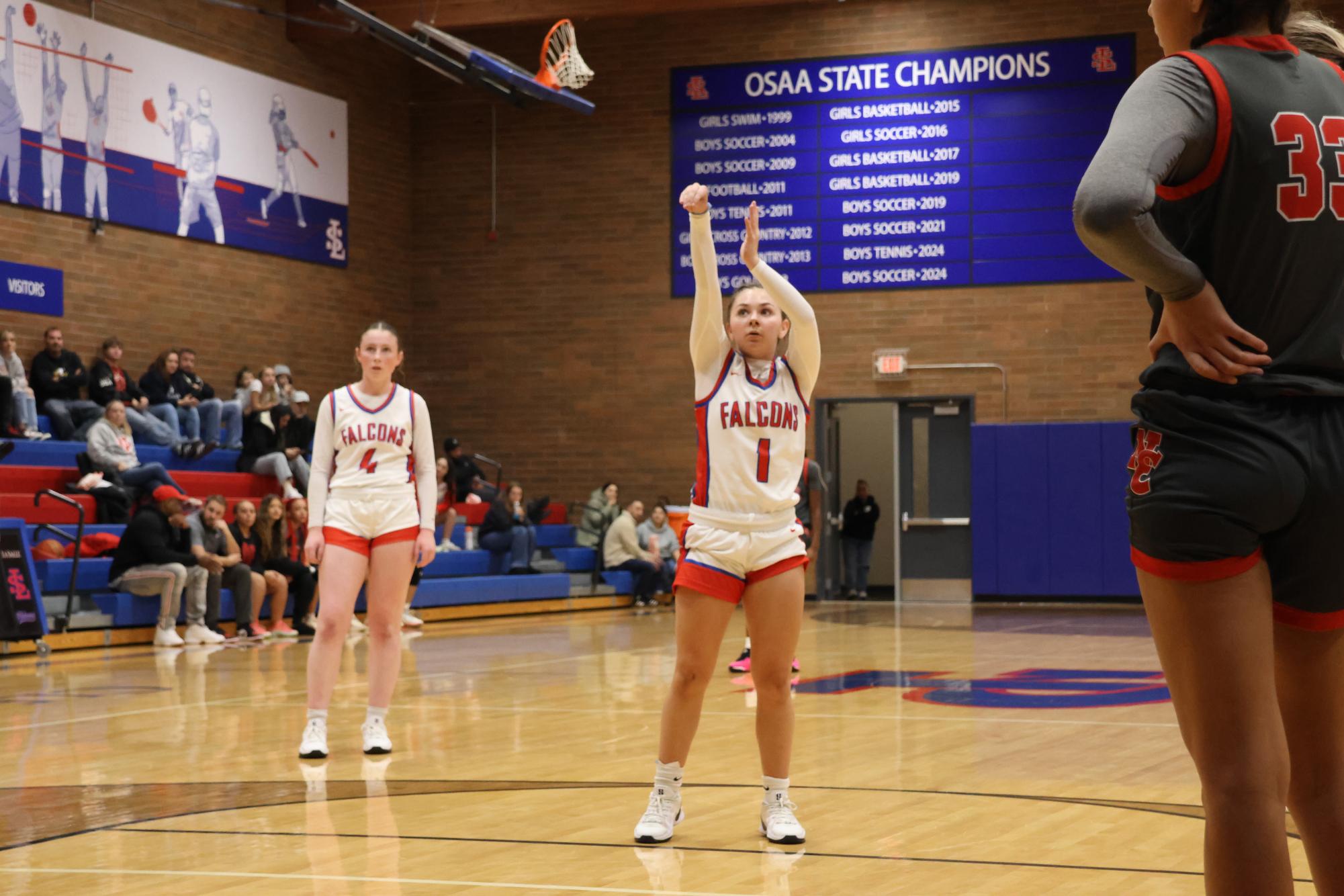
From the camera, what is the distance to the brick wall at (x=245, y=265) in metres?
15.7

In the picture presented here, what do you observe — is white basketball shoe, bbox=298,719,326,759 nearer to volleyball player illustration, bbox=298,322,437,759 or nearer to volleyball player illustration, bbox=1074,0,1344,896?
volleyball player illustration, bbox=298,322,437,759

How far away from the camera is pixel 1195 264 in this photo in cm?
198

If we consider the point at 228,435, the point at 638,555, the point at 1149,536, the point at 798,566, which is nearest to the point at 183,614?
the point at 228,435

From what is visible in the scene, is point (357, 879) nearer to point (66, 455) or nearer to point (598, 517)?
point (66, 455)

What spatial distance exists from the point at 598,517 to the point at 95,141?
23.4ft

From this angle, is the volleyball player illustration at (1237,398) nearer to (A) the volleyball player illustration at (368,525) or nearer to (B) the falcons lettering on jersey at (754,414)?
(B) the falcons lettering on jersey at (754,414)

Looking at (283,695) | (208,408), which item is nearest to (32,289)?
(208,408)

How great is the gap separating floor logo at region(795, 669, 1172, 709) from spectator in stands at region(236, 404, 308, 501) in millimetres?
7854

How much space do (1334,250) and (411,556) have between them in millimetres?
4810

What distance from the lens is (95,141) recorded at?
1572cm

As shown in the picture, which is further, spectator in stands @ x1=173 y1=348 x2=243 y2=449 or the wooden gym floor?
spectator in stands @ x1=173 y1=348 x2=243 y2=449

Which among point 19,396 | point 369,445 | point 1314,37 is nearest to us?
point 1314,37

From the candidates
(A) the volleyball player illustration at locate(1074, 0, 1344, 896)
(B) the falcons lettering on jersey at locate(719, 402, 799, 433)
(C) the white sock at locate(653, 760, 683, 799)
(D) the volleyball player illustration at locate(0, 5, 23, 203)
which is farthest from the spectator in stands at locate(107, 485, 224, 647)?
(A) the volleyball player illustration at locate(1074, 0, 1344, 896)

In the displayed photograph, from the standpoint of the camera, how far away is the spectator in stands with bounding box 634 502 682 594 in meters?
17.8
